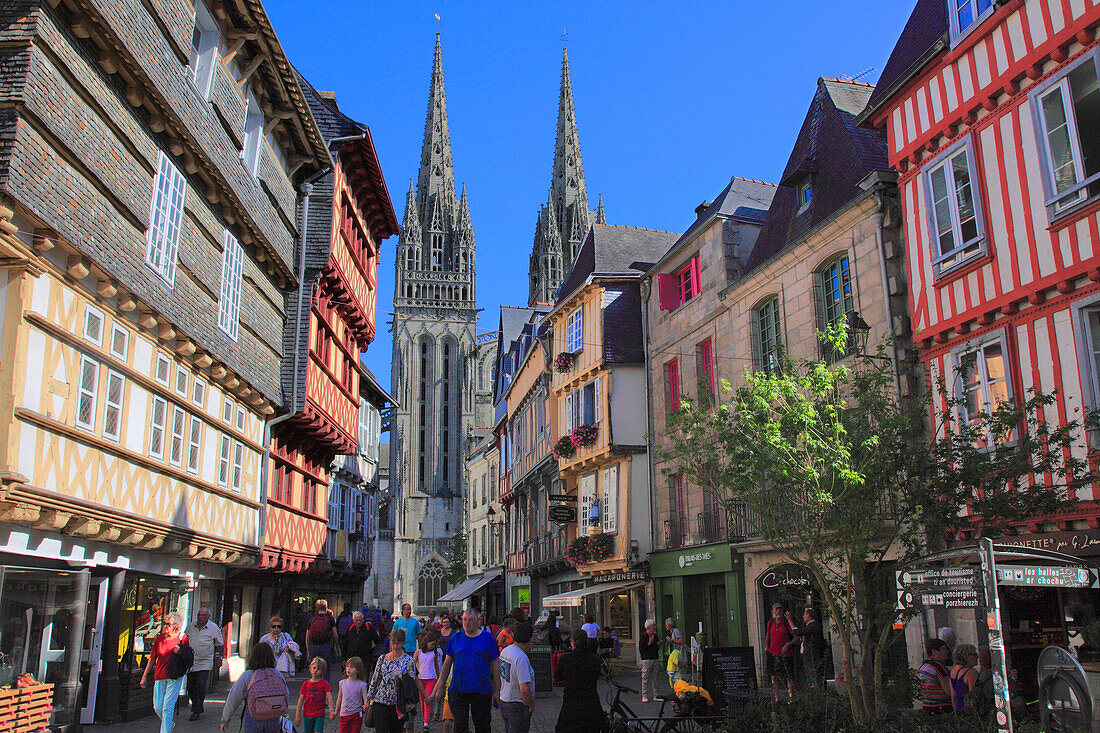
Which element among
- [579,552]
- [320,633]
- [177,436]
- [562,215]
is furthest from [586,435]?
[562,215]

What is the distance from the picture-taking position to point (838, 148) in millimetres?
17672

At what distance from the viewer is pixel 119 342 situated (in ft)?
38.5

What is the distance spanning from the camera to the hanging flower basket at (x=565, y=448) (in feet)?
84.8

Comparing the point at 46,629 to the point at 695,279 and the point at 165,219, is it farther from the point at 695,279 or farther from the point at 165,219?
the point at 695,279

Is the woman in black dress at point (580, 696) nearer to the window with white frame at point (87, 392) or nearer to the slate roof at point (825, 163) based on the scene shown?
the window with white frame at point (87, 392)

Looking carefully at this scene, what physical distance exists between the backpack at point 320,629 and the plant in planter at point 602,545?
10302 millimetres

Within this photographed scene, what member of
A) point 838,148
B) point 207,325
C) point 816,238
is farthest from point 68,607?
point 838,148

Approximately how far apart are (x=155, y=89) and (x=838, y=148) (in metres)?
12.0

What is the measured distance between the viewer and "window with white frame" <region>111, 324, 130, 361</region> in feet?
37.8

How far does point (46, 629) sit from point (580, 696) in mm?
6619

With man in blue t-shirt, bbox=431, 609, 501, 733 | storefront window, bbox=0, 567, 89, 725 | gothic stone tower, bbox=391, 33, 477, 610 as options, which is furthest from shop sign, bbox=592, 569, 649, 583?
gothic stone tower, bbox=391, 33, 477, 610

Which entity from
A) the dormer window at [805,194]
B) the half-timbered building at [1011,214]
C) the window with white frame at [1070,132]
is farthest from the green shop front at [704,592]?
the window with white frame at [1070,132]

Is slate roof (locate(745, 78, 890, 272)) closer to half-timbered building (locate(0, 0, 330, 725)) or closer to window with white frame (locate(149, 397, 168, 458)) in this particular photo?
half-timbered building (locate(0, 0, 330, 725))

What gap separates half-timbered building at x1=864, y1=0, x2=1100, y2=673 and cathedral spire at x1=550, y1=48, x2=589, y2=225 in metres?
80.9
